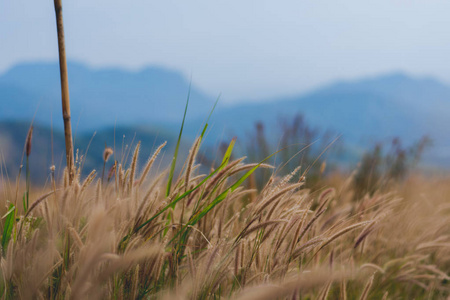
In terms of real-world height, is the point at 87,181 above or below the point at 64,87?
below

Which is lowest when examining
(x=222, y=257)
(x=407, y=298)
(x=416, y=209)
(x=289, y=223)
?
(x=407, y=298)

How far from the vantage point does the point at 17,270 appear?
54.4 inches

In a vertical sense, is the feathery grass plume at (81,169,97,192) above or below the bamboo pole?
below

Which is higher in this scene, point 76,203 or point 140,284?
point 76,203

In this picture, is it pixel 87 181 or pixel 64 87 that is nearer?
pixel 87 181

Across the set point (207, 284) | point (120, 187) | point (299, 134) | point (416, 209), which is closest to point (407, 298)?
point (416, 209)

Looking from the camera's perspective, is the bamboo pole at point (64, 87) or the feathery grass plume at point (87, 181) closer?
the feathery grass plume at point (87, 181)

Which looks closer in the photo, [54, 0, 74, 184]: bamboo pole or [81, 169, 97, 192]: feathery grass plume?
[81, 169, 97, 192]: feathery grass plume

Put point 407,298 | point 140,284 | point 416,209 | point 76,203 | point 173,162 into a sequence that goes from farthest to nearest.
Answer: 1. point 416,209
2. point 407,298
3. point 173,162
4. point 140,284
5. point 76,203

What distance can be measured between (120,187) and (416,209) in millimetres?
2617

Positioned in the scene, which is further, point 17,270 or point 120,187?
point 120,187

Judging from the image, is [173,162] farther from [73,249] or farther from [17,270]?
[17,270]

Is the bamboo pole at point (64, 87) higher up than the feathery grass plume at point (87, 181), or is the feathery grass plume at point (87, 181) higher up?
the bamboo pole at point (64, 87)

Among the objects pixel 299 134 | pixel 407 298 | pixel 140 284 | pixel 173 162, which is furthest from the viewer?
pixel 299 134
